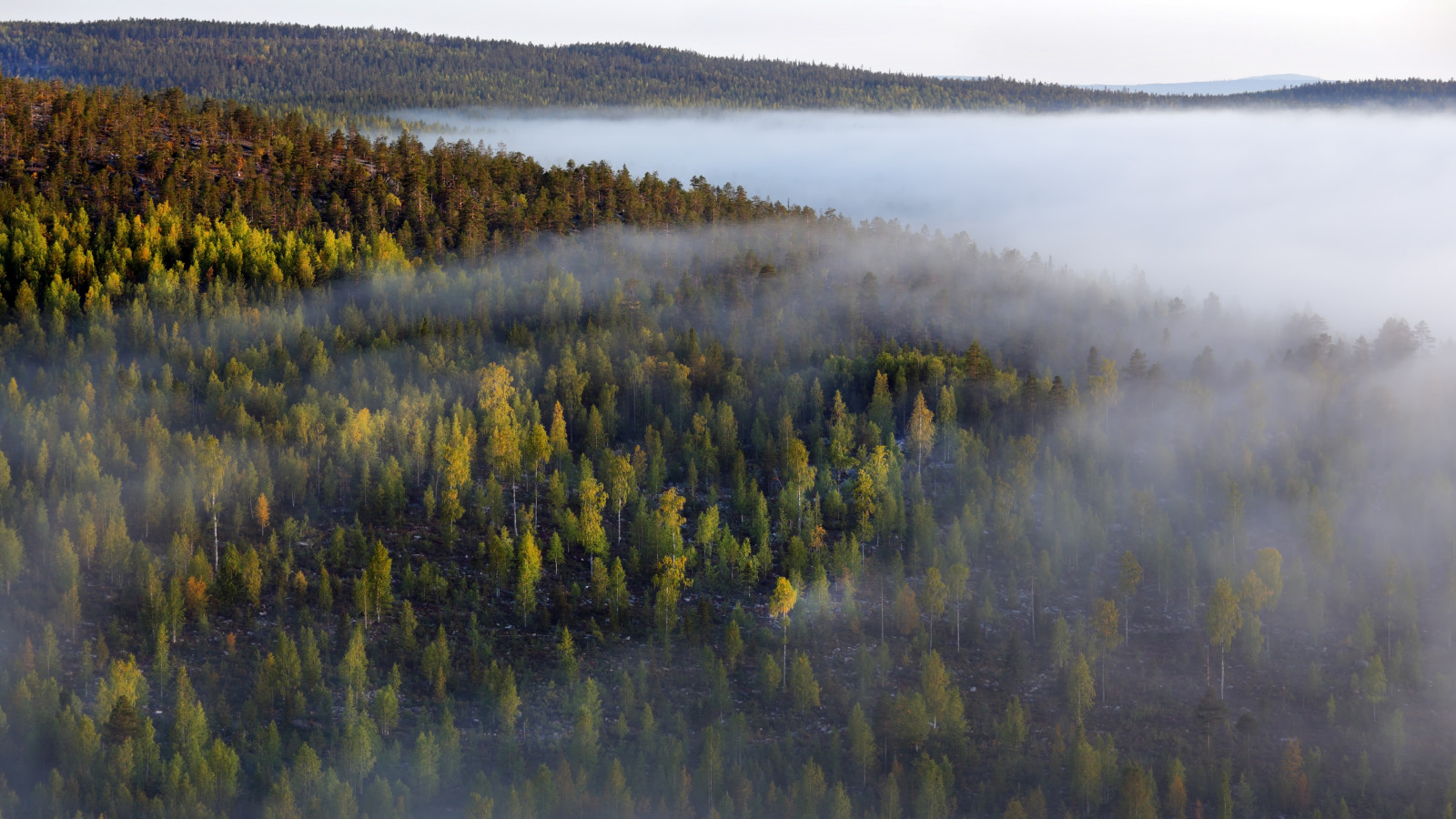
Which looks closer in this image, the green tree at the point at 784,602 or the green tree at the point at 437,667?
the green tree at the point at 437,667

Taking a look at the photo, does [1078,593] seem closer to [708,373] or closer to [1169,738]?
[1169,738]

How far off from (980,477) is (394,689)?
288ft

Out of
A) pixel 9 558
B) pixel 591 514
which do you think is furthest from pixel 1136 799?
pixel 9 558

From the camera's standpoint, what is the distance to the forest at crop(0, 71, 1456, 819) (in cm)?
11100

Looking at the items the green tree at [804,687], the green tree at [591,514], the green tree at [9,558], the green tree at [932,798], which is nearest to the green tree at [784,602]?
the green tree at [804,687]

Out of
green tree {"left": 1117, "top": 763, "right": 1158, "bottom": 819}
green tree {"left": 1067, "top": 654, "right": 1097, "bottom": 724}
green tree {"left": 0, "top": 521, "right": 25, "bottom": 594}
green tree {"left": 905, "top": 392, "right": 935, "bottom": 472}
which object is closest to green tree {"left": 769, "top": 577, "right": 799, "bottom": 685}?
green tree {"left": 1067, "top": 654, "right": 1097, "bottom": 724}

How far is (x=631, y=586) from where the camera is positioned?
146 meters

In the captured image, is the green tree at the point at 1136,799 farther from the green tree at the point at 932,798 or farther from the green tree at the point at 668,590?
the green tree at the point at 668,590

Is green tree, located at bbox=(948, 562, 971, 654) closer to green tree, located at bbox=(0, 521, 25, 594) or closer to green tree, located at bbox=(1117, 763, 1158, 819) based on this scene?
green tree, located at bbox=(1117, 763, 1158, 819)

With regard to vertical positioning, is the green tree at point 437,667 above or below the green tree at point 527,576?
below

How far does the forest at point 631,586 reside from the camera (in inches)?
4370

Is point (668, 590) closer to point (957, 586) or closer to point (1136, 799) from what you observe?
point (957, 586)

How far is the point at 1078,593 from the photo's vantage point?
520 ft

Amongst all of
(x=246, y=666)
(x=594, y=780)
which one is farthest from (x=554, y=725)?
(x=246, y=666)
